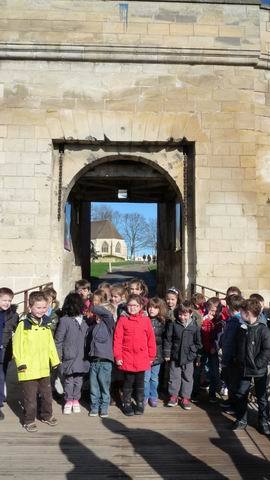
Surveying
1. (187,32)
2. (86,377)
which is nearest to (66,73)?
(187,32)

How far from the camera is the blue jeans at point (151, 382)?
5.41 meters

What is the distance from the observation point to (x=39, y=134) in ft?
31.1

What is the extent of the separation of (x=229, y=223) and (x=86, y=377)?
482 cm

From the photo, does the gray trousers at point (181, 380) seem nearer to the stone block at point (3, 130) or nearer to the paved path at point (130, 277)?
the stone block at point (3, 130)

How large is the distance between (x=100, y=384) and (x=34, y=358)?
0.83m

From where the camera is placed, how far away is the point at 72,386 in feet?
16.8

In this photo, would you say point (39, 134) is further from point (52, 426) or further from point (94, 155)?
point (52, 426)

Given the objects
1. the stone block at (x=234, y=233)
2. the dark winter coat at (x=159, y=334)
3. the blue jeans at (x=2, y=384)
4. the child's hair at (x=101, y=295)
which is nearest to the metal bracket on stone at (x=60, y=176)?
the stone block at (x=234, y=233)

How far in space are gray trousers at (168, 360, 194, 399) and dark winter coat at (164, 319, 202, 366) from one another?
9 centimetres

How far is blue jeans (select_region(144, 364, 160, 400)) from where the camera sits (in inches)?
213

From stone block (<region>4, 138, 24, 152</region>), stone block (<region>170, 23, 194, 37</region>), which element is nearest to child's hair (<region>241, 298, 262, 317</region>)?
stone block (<region>4, 138, 24, 152</region>)

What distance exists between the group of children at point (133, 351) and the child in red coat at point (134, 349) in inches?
0.4

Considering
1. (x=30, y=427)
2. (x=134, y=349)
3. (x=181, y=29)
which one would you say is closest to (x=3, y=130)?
(x=181, y=29)

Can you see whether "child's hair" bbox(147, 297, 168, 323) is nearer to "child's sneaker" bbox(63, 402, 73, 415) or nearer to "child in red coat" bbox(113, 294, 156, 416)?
"child in red coat" bbox(113, 294, 156, 416)
